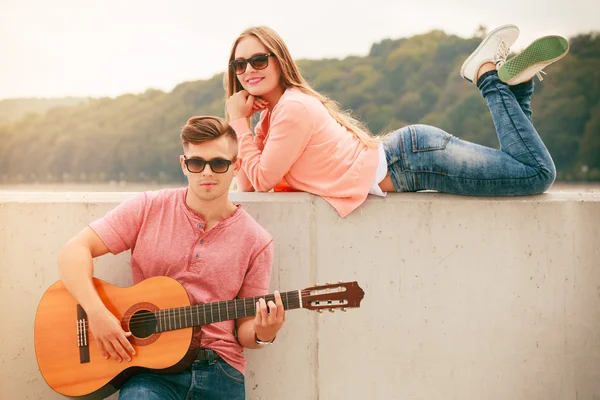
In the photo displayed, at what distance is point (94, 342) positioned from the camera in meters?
2.31

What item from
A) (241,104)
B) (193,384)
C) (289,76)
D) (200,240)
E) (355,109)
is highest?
(355,109)

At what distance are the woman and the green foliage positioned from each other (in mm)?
39839

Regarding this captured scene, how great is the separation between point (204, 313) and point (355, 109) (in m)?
42.3

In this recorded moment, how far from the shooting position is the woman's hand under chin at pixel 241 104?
3160 mm

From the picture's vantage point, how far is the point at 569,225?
2969 millimetres

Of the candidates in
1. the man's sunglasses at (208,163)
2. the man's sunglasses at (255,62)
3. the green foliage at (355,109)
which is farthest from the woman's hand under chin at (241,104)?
the green foliage at (355,109)

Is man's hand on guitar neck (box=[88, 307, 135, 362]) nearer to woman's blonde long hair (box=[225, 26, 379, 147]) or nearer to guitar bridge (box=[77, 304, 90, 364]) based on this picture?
guitar bridge (box=[77, 304, 90, 364])

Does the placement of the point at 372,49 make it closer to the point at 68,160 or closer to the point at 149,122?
A: the point at 149,122

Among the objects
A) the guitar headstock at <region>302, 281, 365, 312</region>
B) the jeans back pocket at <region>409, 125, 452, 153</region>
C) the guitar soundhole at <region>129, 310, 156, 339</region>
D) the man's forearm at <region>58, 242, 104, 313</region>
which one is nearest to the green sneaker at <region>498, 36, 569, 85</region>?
the jeans back pocket at <region>409, 125, 452, 153</region>

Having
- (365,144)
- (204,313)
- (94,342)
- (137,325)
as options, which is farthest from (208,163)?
(365,144)

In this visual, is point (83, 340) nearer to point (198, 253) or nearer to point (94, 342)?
point (94, 342)

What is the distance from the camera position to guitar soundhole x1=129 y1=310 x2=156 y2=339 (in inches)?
90.5

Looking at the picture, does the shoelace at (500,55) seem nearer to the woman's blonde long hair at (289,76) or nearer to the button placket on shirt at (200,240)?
the woman's blonde long hair at (289,76)

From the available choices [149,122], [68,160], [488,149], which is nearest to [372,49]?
[149,122]
